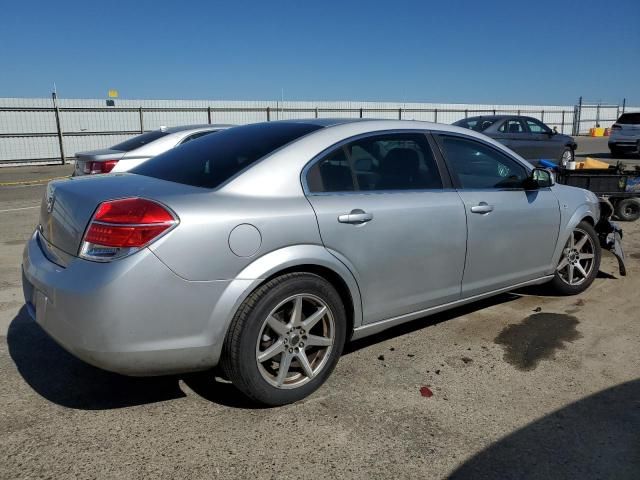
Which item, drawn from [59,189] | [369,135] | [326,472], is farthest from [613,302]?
[59,189]

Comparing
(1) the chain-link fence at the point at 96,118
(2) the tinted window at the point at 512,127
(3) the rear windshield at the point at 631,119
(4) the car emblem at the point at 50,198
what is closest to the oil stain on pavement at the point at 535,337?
(4) the car emblem at the point at 50,198

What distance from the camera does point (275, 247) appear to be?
278cm

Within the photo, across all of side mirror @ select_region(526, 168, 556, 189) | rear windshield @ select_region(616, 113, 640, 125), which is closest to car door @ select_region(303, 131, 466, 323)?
side mirror @ select_region(526, 168, 556, 189)

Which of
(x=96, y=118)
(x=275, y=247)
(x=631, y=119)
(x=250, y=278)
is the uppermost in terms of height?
(x=96, y=118)

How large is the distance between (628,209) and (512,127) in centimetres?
703

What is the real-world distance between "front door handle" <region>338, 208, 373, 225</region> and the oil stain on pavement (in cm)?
138

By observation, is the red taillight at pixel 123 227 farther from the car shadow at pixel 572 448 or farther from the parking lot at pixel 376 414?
the car shadow at pixel 572 448

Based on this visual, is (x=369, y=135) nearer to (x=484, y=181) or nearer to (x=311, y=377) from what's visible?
(x=484, y=181)

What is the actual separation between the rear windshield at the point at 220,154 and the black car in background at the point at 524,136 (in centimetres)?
1152

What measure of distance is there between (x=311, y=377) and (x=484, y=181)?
6.37 ft

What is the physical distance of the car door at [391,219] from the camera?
10.1 feet

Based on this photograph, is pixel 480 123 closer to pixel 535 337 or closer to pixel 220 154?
pixel 535 337

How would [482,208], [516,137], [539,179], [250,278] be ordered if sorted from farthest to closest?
[516,137], [539,179], [482,208], [250,278]

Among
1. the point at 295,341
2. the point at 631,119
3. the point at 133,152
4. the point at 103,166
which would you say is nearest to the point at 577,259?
the point at 295,341
